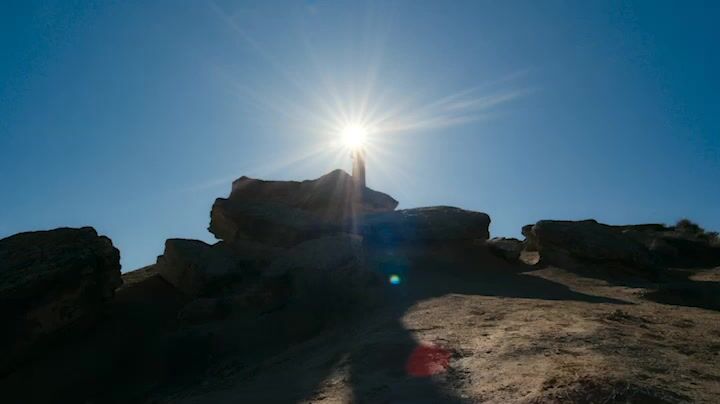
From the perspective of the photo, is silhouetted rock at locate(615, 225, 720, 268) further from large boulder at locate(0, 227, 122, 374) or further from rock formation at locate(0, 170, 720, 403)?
large boulder at locate(0, 227, 122, 374)

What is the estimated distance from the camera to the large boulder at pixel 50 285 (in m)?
11.5

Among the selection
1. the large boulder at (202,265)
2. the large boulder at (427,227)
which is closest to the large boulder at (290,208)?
Answer: the large boulder at (202,265)

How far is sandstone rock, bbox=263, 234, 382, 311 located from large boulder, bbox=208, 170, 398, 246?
2.33 metres

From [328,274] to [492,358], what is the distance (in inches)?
302

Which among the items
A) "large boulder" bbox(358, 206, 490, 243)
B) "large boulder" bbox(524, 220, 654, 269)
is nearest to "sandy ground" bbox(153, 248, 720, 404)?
"large boulder" bbox(524, 220, 654, 269)

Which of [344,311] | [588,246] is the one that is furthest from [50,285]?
[588,246]

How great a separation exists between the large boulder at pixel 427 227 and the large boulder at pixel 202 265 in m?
4.02

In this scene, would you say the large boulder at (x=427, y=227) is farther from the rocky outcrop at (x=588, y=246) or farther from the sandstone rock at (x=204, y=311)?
the sandstone rock at (x=204, y=311)

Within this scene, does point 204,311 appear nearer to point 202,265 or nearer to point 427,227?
point 202,265

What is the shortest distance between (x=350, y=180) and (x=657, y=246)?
14.3 metres

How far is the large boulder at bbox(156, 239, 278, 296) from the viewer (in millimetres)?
14703

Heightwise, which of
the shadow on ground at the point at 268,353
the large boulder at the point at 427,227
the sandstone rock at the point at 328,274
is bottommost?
the shadow on ground at the point at 268,353

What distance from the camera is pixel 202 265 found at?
49.5 feet

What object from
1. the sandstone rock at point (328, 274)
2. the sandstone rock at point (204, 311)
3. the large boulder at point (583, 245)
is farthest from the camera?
the large boulder at point (583, 245)
